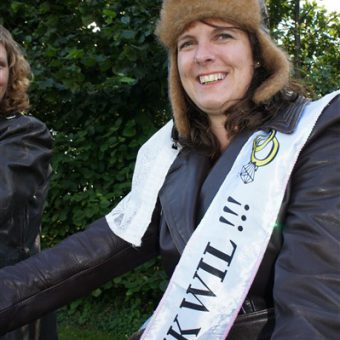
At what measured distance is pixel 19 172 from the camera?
231 cm

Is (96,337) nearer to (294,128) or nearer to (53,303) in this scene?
(53,303)

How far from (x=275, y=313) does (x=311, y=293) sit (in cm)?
14

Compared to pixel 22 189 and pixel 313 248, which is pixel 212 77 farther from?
pixel 22 189

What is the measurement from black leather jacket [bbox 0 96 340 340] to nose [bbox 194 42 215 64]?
288mm

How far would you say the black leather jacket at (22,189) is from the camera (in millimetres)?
2264

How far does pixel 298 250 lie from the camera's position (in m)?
1.37

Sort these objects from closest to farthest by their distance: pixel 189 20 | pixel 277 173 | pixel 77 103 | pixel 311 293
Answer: pixel 311 293 < pixel 277 173 < pixel 189 20 < pixel 77 103

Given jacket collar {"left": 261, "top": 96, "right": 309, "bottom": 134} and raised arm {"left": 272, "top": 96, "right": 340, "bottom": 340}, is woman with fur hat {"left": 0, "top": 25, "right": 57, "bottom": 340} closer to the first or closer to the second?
jacket collar {"left": 261, "top": 96, "right": 309, "bottom": 134}

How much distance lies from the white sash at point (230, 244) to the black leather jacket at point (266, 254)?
0.04 metres

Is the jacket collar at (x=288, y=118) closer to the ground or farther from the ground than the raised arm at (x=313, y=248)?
farther from the ground

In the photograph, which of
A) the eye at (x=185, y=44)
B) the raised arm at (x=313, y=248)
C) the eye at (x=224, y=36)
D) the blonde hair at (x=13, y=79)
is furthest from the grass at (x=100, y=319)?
the raised arm at (x=313, y=248)

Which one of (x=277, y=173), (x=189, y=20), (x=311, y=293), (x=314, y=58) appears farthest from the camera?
(x=314, y=58)

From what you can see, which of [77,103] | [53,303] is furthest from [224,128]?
[77,103]

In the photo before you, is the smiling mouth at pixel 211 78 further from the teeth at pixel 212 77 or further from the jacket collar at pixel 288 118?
the jacket collar at pixel 288 118
